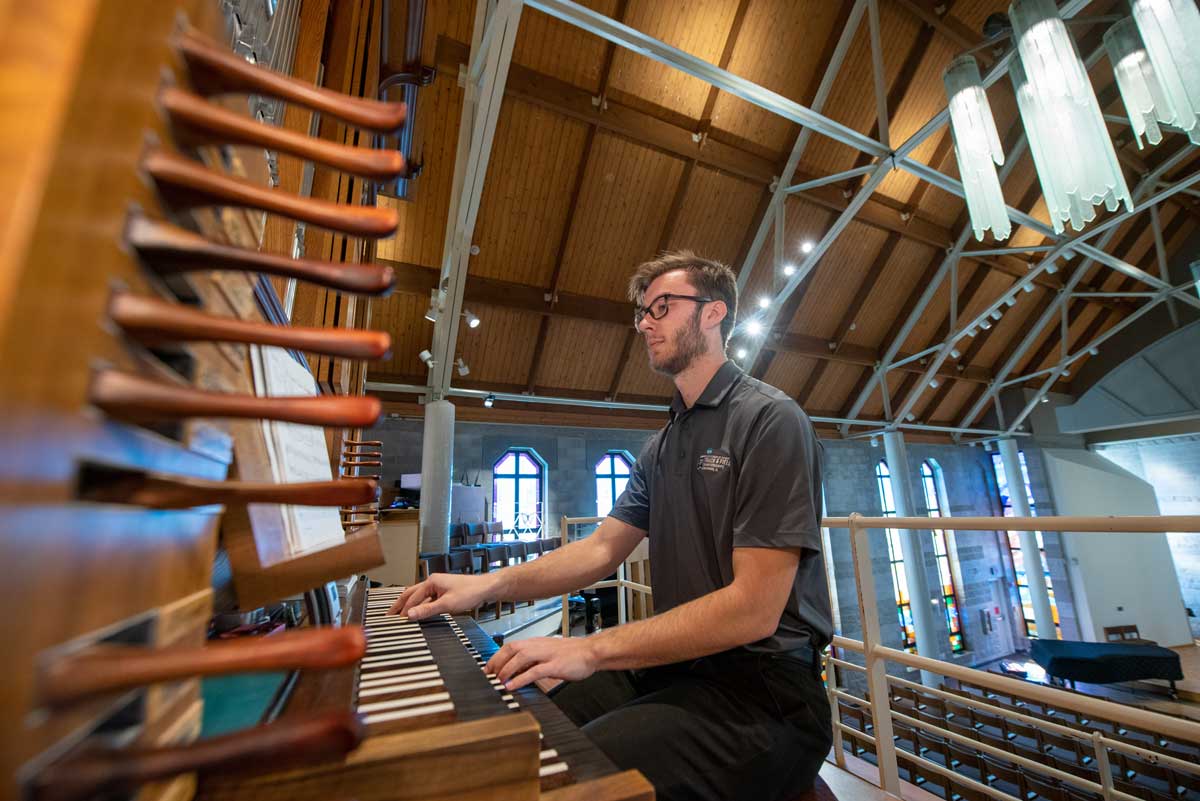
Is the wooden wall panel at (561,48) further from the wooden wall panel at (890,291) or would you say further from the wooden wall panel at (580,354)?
the wooden wall panel at (890,291)

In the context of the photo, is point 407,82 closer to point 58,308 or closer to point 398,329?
point 58,308

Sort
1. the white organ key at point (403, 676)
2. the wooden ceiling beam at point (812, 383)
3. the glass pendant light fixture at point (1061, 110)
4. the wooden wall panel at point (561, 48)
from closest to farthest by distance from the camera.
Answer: the white organ key at point (403, 676)
the glass pendant light fixture at point (1061, 110)
the wooden wall panel at point (561, 48)
the wooden ceiling beam at point (812, 383)

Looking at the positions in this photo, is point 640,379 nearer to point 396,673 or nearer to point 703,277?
point 703,277

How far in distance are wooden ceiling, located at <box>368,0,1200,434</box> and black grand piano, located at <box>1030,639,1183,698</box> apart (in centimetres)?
701

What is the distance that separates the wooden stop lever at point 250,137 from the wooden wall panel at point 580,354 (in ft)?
27.9

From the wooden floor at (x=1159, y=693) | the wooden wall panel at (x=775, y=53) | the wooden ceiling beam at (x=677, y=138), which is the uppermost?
the wooden wall panel at (x=775, y=53)

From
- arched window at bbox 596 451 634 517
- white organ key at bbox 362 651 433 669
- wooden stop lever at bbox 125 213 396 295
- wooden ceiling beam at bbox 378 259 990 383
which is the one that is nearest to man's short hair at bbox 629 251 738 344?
white organ key at bbox 362 651 433 669

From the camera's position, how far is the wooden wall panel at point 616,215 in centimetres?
751

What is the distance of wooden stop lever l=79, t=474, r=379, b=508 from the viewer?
29 centimetres

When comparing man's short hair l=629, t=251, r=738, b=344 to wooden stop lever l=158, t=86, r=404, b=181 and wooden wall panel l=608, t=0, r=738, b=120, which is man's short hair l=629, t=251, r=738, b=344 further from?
wooden wall panel l=608, t=0, r=738, b=120

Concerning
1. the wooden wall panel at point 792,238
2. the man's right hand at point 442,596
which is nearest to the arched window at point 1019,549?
the wooden wall panel at point 792,238

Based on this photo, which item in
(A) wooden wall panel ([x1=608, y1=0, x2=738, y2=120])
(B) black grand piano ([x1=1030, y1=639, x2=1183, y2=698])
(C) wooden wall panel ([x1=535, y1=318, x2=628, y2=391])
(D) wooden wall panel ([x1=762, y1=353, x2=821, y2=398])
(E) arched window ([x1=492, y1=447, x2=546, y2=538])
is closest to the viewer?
(A) wooden wall panel ([x1=608, y1=0, x2=738, y2=120])

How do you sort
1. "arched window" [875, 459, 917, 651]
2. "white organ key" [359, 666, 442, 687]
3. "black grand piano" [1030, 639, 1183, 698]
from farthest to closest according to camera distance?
"arched window" [875, 459, 917, 651] → "black grand piano" [1030, 639, 1183, 698] → "white organ key" [359, 666, 442, 687]

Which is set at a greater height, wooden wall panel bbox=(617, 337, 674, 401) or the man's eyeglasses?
wooden wall panel bbox=(617, 337, 674, 401)
